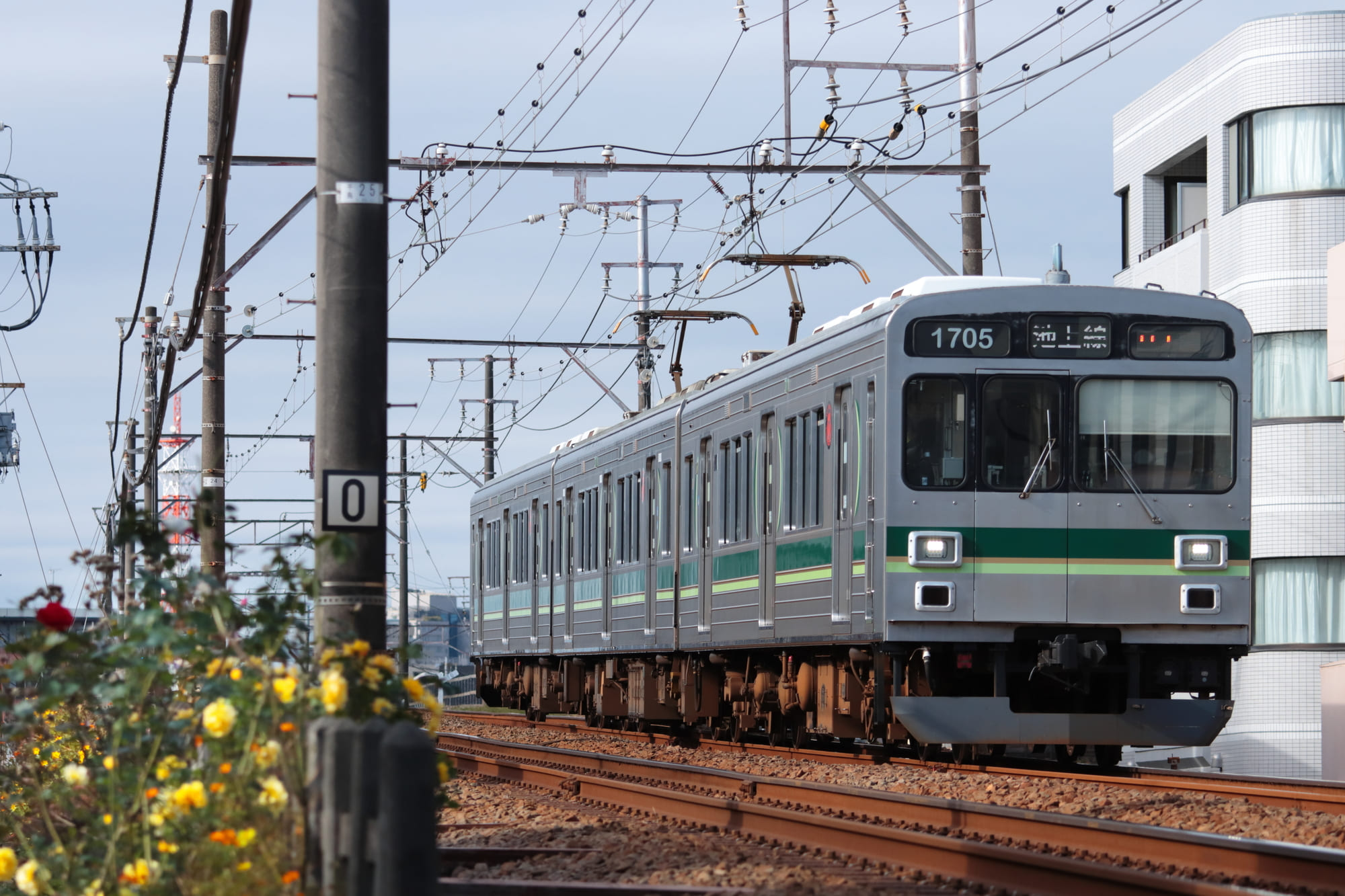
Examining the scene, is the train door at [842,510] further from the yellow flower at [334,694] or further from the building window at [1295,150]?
the building window at [1295,150]

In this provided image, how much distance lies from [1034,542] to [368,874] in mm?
8642

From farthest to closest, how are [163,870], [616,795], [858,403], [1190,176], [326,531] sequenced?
[1190,176] → [858,403] → [616,795] → [326,531] → [163,870]

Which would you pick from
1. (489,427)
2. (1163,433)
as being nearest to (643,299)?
(489,427)

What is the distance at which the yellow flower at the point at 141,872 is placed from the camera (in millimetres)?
5879

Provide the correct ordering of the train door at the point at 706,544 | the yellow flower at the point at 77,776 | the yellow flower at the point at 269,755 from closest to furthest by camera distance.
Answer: the yellow flower at the point at 269,755, the yellow flower at the point at 77,776, the train door at the point at 706,544

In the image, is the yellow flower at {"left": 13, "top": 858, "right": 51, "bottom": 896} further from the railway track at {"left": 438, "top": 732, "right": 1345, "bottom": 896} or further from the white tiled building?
the white tiled building

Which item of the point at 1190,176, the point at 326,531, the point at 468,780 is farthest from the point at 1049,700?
the point at 1190,176

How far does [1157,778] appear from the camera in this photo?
1429 centimetres

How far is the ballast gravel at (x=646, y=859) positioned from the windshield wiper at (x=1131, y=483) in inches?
163

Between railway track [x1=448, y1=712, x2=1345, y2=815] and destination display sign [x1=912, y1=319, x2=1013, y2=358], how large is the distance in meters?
2.90

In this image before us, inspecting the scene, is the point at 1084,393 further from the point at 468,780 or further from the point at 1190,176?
the point at 1190,176

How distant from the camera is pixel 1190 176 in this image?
3062 centimetres

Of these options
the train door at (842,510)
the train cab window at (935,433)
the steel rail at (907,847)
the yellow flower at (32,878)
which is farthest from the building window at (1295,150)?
the yellow flower at (32,878)

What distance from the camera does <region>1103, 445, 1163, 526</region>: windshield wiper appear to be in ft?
44.4
